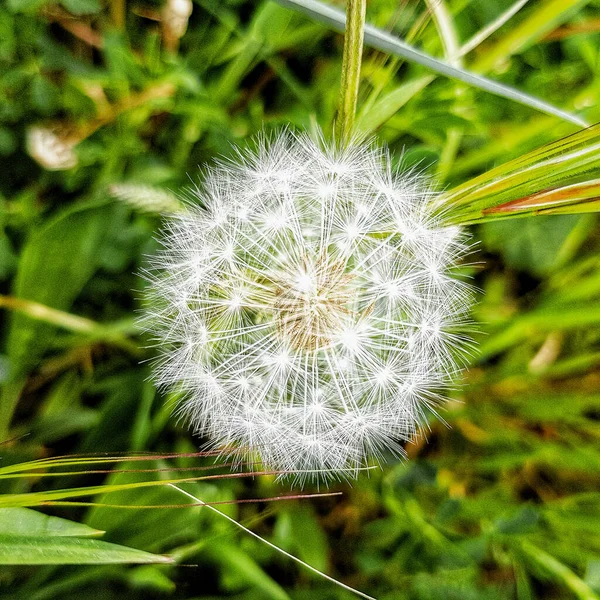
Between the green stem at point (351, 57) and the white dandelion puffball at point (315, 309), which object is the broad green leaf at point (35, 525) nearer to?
the white dandelion puffball at point (315, 309)

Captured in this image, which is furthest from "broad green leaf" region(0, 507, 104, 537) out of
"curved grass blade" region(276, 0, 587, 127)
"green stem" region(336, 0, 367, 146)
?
"curved grass blade" region(276, 0, 587, 127)

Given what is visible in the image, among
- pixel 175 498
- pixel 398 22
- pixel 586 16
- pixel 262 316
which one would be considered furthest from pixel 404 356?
pixel 586 16

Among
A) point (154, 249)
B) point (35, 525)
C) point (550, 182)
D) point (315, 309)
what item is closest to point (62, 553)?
point (35, 525)

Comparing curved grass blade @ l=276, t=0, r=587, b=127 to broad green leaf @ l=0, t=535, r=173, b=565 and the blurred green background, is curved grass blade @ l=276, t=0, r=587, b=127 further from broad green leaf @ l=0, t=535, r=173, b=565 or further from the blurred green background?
broad green leaf @ l=0, t=535, r=173, b=565

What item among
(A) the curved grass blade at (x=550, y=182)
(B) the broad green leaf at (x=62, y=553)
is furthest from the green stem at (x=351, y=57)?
(B) the broad green leaf at (x=62, y=553)

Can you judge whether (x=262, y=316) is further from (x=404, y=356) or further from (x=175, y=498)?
(x=175, y=498)

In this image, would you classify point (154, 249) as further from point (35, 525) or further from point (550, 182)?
point (550, 182)
